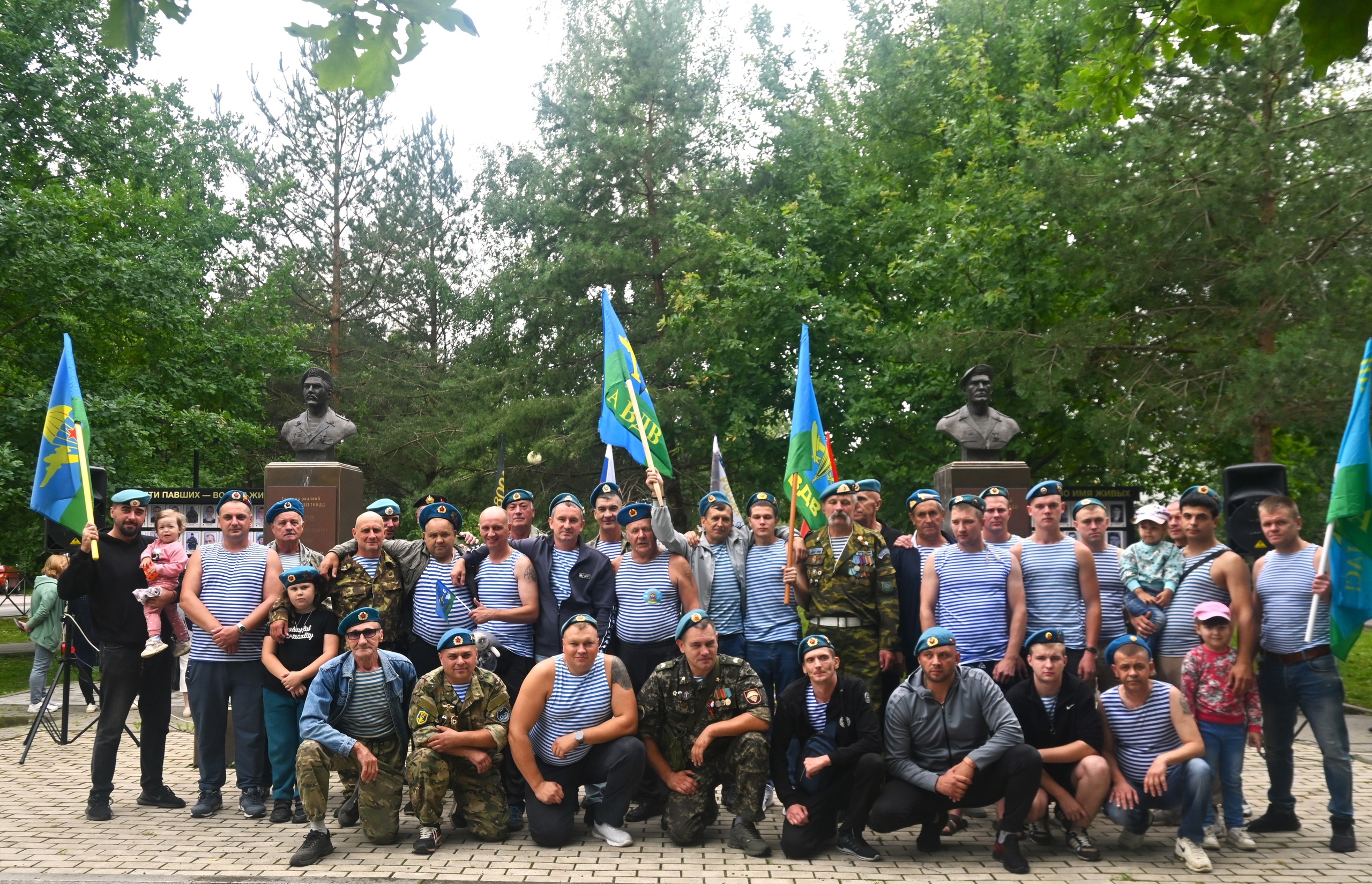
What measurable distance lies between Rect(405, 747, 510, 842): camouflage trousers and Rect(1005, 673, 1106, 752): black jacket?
2916 mm

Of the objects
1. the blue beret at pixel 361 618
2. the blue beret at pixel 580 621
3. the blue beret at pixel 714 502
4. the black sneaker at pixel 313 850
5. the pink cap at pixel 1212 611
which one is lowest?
the black sneaker at pixel 313 850

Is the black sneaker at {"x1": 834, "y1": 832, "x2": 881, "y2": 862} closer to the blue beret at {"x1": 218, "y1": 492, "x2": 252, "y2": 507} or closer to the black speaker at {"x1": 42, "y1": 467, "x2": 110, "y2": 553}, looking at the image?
the blue beret at {"x1": 218, "y1": 492, "x2": 252, "y2": 507}

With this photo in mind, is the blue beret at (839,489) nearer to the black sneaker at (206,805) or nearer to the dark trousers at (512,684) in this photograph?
the dark trousers at (512,684)

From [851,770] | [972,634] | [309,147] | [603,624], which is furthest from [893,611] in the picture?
[309,147]

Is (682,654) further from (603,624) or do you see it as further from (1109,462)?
(1109,462)

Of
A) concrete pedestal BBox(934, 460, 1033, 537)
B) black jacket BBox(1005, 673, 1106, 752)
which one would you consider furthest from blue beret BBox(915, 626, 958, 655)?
concrete pedestal BBox(934, 460, 1033, 537)

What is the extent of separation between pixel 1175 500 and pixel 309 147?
83.4 ft

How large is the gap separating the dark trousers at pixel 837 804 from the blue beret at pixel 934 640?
0.64m

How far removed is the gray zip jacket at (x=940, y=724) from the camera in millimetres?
5984

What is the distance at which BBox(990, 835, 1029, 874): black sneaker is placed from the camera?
5695 mm

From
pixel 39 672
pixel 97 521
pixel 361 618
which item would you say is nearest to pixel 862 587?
pixel 361 618

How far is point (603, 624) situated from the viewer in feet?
23.3

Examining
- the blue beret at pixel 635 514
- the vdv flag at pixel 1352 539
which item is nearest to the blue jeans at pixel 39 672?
the blue beret at pixel 635 514

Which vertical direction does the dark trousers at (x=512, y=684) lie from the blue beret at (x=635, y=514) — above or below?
below
